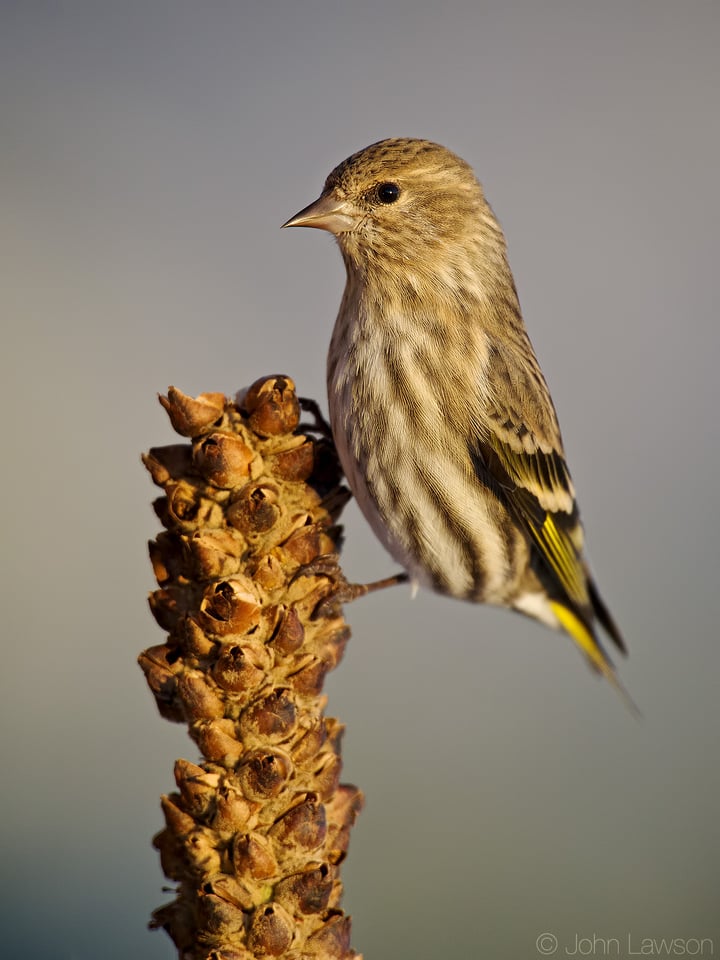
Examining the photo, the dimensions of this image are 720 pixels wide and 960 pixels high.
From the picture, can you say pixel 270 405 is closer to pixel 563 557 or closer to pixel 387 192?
pixel 387 192

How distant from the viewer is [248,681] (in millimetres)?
1495

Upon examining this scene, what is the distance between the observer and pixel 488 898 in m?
3.42

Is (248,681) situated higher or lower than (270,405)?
lower

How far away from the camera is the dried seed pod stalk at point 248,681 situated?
141cm

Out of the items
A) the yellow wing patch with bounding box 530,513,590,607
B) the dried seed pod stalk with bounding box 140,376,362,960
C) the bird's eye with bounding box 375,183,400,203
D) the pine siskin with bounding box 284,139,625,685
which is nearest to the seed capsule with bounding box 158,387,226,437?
the dried seed pod stalk with bounding box 140,376,362,960

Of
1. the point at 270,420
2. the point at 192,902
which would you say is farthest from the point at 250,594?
the point at 192,902

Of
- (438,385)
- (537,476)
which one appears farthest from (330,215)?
(537,476)

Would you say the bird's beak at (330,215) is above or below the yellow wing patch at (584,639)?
above

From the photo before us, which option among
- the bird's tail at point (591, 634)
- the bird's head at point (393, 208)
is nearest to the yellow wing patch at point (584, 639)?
the bird's tail at point (591, 634)

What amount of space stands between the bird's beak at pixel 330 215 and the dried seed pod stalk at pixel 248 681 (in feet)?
3.57
